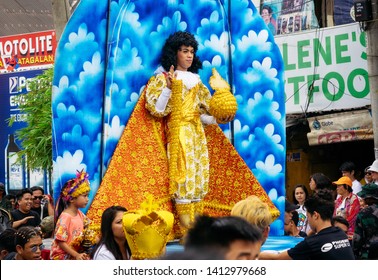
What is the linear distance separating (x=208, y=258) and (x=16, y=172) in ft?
45.1

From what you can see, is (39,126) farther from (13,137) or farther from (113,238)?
(113,238)

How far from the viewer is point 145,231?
16.1 ft

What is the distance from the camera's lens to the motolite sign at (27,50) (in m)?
16.6

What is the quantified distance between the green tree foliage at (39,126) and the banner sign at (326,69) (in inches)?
141

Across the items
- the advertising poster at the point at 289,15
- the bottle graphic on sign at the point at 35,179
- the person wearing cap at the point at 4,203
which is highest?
the advertising poster at the point at 289,15

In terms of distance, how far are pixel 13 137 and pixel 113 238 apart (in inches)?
431

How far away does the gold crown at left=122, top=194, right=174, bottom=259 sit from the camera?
4.87m

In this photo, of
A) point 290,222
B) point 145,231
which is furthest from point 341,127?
point 145,231

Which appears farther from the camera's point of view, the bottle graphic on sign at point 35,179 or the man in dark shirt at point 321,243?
the bottle graphic on sign at point 35,179

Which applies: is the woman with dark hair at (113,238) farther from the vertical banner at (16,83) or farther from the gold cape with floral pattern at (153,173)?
the vertical banner at (16,83)

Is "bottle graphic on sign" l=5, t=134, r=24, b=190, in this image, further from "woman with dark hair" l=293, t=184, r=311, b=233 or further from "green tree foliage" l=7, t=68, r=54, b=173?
"woman with dark hair" l=293, t=184, r=311, b=233

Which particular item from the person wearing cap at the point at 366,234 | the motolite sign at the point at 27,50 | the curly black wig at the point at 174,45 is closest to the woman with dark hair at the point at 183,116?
the curly black wig at the point at 174,45

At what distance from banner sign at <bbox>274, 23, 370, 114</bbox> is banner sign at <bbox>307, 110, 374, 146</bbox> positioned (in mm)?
135

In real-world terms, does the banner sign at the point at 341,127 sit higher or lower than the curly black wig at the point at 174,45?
lower
